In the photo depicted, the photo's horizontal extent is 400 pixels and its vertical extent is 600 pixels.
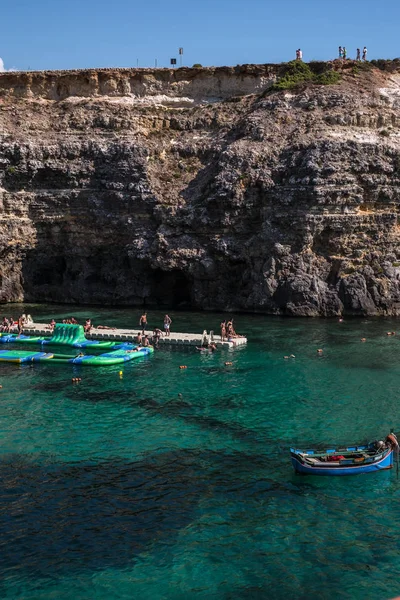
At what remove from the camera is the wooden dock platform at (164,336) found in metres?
57.6

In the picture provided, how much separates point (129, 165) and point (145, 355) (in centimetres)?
3091

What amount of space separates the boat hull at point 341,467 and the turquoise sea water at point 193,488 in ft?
1.18

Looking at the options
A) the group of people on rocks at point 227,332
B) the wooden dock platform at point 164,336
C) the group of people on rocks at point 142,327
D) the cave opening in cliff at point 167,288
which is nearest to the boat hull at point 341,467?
the group of people on rocks at point 142,327

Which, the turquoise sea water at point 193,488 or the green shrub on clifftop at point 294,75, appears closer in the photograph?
the turquoise sea water at point 193,488

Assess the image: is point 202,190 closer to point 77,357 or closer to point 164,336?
point 164,336

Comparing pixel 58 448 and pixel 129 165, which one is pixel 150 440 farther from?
pixel 129 165

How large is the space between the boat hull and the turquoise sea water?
36 centimetres

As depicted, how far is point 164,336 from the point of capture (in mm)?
60094

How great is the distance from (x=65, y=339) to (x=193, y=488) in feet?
110

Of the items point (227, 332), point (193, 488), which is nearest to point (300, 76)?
point (227, 332)

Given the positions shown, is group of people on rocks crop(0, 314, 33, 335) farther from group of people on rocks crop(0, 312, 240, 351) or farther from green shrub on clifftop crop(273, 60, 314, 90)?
green shrub on clifftop crop(273, 60, 314, 90)

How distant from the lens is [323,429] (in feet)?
115

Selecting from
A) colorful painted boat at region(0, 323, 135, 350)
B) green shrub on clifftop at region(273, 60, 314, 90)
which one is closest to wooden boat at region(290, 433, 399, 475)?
colorful painted boat at region(0, 323, 135, 350)

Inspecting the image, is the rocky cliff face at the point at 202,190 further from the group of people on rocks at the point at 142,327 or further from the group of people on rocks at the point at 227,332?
the group of people on rocks at the point at 227,332
